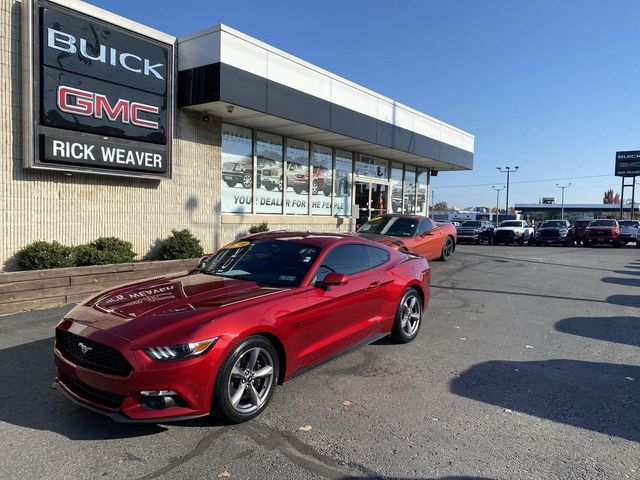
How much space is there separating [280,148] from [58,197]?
21.7ft

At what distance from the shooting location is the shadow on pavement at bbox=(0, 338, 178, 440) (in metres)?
3.56

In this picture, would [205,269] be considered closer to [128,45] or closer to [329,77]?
[128,45]

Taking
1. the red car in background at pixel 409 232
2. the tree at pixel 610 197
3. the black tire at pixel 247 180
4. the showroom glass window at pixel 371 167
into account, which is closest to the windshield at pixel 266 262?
the red car in background at pixel 409 232

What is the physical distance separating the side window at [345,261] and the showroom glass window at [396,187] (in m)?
14.5

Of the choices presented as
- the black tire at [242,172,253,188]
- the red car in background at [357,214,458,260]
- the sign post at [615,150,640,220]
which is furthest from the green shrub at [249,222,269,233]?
the sign post at [615,150,640,220]

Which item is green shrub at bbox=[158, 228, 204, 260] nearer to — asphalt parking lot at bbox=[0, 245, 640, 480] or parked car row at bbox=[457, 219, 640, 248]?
asphalt parking lot at bbox=[0, 245, 640, 480]

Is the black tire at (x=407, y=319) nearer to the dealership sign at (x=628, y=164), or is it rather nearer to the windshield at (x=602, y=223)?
the windshield at (x=602, y=223)

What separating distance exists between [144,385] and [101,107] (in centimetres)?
735

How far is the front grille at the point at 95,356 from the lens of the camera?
3340 millimetres

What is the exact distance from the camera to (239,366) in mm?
3719

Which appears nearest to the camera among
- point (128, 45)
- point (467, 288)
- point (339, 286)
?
point (339, 286)

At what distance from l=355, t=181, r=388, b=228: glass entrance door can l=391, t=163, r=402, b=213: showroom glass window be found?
60cm

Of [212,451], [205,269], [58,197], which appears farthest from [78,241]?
[212,451]

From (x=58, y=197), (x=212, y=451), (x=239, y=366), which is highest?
(x=58, y=197)
